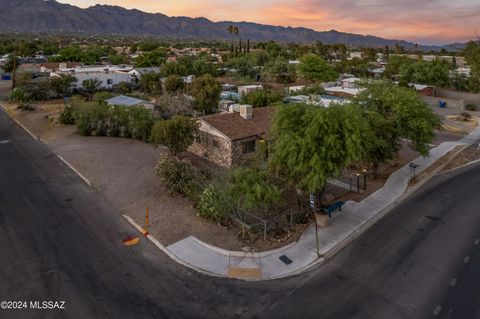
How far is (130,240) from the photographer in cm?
1655

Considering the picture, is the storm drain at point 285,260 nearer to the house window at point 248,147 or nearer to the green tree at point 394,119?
the green tree at point 394,119

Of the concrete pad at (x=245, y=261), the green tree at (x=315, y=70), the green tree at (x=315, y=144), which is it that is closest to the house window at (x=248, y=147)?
the green tree at (x=315, y=144)

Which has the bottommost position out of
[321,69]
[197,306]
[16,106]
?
[197,306]

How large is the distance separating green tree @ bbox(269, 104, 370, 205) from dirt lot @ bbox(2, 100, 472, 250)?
10.5 ft

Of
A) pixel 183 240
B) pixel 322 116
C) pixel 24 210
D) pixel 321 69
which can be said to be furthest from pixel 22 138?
pixel 321 69

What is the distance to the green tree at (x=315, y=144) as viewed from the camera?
1692cm

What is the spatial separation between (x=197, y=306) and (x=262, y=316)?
239 cm

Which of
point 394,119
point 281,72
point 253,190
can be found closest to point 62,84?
point 281,72

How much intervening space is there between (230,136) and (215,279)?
548 inches

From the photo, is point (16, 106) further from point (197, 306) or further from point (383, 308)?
point (383, 308)

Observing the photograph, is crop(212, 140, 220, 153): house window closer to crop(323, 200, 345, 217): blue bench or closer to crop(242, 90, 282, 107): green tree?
crop(323, 200, 345, 217): blue bench

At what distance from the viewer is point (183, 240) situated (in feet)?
54.2

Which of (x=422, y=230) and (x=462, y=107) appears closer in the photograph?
(x=422, y=230)

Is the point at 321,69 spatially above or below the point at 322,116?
above
